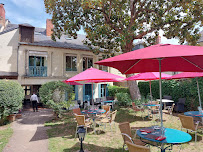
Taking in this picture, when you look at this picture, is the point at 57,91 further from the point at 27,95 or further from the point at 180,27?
the point at 180,27

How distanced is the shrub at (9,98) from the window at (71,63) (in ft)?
29.2

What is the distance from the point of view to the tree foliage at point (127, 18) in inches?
444

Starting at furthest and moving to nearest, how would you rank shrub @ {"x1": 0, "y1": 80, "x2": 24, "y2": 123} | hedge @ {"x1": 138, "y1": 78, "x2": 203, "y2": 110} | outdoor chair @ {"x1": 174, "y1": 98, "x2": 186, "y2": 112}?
outdoor chair @ {"x1": 174, "y1": 98, "x2": 186, "y2": 112}
hedge @ {"x1": 138, "y1": 78, "x2": 203, "y2": 110}
shrub @ {"x1": 0, "y1": 80, "x2": 24, "y2": 123}

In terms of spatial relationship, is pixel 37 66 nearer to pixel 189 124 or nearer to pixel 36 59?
pixel 36 59

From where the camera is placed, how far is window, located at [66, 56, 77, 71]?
17369 mm

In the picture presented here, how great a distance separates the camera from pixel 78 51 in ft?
58.1

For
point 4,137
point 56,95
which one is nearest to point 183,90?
point 56,95

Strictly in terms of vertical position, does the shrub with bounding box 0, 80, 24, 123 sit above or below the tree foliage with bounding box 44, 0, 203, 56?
below

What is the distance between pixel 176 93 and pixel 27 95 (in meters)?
14.5

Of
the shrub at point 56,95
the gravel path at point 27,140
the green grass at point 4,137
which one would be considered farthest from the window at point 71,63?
the green grass at point 4,137

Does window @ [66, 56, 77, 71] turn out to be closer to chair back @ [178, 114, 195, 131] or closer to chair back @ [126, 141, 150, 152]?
chair back @ [178, 114, 195, 131]

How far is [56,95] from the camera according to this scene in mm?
8898

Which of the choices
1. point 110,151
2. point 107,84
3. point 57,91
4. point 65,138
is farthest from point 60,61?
point 110,151

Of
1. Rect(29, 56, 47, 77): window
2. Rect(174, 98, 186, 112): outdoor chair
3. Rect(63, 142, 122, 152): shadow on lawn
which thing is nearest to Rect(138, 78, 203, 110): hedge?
Rect(174, 98, 186, 112): outdoor chair
